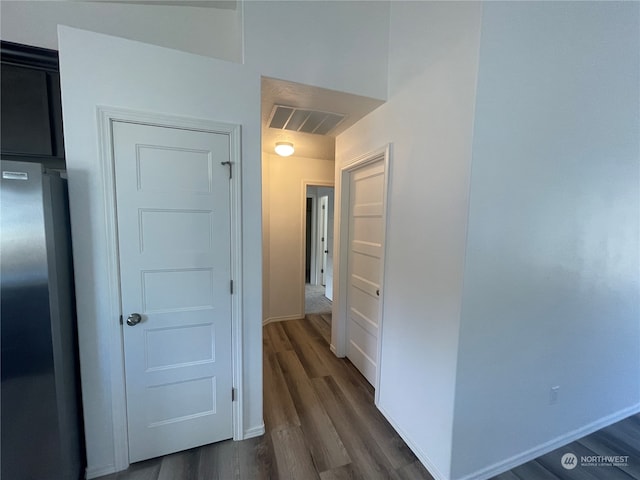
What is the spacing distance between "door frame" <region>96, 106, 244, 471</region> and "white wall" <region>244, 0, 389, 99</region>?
0.56m

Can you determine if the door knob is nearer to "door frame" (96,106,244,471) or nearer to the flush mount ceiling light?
"door frame" (96,106,244,471)

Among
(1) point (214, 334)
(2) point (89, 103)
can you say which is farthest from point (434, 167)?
(2) point (89, 103)

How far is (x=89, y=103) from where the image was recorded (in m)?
1.35

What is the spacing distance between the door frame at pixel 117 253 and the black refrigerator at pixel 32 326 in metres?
0.20

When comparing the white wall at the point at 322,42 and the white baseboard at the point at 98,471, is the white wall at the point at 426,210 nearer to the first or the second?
the white wall at the point at 322,42

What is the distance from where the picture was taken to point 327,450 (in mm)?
1727

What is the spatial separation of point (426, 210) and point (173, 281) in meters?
1.61

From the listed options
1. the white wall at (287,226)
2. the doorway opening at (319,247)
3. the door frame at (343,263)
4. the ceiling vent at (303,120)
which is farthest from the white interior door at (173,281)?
the doorway opening at (319,247)

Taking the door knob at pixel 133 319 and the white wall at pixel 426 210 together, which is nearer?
the white wall at pixel 426 210

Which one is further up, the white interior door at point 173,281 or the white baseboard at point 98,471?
the white interior door at point 173,281

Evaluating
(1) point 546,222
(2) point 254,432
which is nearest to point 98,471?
(2) point 254,432

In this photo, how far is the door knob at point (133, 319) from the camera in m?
1.48

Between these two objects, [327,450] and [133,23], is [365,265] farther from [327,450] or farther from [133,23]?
[133,23]

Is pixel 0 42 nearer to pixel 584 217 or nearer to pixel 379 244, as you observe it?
pixel 379 244
